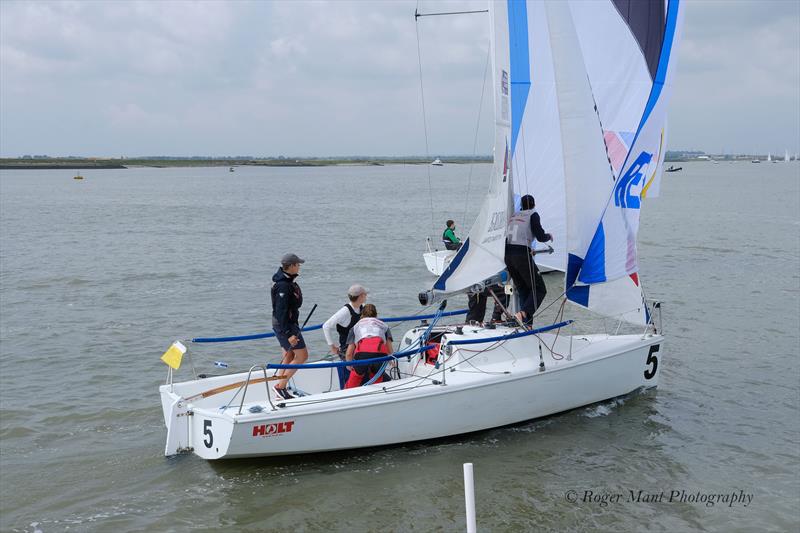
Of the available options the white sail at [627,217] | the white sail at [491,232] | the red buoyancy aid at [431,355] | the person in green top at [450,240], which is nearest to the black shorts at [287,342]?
the red buoyancy aid at [431,355]

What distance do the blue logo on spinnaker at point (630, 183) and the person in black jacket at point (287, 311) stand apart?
4.20 m

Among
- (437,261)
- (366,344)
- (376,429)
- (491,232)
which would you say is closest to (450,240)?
(437,261)

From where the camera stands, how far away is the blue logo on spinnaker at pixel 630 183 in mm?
9352

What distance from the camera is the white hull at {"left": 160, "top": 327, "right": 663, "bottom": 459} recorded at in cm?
762

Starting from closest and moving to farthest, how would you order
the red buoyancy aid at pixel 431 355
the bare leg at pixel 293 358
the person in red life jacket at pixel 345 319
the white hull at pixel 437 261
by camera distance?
the bare leg at pixel 293 358 < the person in red life jacket at pixel 345 319 < the red buoyancy aid at pixel 431 355 < the white hull at pixel 437 261

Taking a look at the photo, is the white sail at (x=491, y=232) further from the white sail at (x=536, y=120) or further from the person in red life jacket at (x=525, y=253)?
the white sail at (x=536, y=120)

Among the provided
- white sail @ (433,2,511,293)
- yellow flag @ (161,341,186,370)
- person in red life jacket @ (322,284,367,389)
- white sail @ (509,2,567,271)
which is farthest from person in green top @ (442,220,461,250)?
yellow flag @ (161,341,186,370)

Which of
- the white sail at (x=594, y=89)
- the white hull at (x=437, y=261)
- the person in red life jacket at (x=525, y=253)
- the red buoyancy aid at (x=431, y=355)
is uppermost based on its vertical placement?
the white sail at (x=594, y=89)

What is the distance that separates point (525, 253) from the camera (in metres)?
9.25

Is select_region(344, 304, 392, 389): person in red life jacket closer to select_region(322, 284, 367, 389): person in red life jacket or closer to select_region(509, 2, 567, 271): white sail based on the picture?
select_region(322, 284, 367, 389): person in red life jacket

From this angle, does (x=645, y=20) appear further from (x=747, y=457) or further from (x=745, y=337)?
(x=745, y=337)

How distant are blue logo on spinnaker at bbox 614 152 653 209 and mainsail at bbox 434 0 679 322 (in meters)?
0.01

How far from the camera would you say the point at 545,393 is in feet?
29.5

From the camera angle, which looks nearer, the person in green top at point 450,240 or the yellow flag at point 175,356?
the yellow flag at point 175,356
